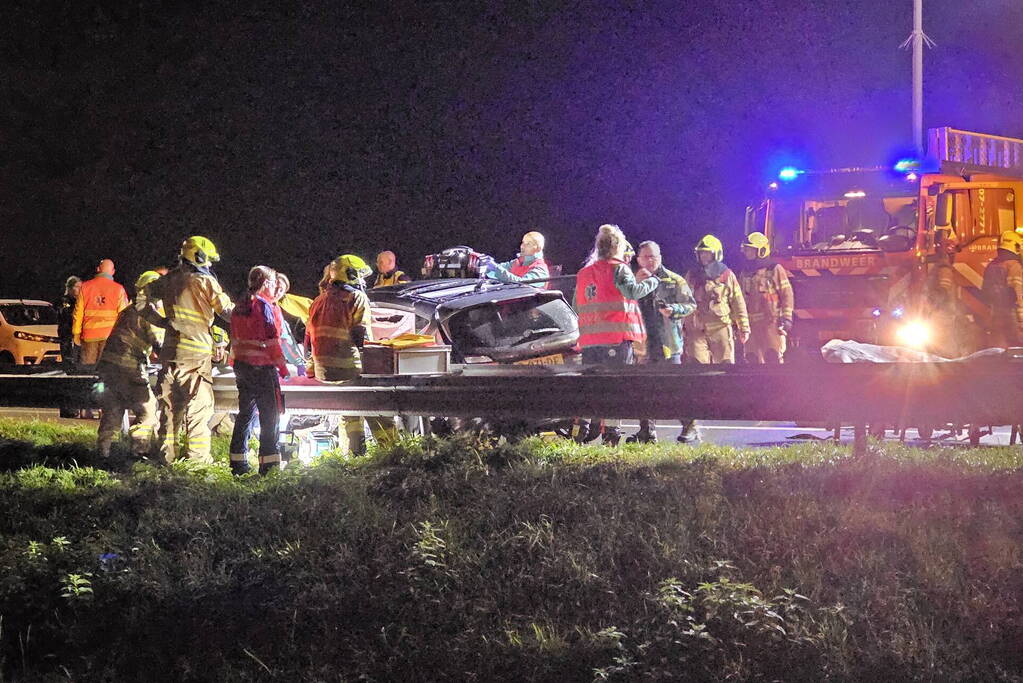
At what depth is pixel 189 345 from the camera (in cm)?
845

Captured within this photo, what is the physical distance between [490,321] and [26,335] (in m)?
12.0

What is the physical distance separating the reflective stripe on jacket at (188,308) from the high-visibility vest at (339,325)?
2.25 ft

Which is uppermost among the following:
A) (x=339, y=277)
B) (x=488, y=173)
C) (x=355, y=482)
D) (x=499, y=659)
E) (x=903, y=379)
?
(x=488, y=173)

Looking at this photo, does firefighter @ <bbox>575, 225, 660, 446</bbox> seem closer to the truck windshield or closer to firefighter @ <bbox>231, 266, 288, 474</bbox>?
firefighter @ <bbox>231, 266, 288, 474</bbox>

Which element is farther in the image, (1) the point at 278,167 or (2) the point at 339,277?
(1) the point at 278,167

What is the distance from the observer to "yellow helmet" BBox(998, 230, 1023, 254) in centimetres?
1407

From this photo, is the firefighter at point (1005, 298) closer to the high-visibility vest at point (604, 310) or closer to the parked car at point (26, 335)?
the high-visibility vest at point (604, 310)

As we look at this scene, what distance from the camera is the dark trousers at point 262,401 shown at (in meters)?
7.91

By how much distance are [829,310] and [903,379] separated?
8.62 metres

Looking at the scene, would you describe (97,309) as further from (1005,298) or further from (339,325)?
(1005,298)

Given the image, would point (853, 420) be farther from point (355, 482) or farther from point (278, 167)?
point (278, 167)

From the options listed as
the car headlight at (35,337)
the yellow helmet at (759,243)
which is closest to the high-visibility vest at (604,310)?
the yellow helmet at (759,243)

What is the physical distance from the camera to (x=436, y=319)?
9.11 m

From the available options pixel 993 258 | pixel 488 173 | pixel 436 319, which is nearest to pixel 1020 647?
pixel 436 319
